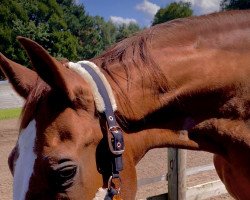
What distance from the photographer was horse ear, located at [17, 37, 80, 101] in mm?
1312

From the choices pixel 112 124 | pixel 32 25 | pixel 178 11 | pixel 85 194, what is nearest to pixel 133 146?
pixel 112 124

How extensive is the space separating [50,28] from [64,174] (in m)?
29.6

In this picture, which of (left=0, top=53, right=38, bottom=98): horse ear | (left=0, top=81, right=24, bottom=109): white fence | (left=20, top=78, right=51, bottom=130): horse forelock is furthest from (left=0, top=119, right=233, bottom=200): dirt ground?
(left=0, top=81, right=24, bottom=109): white fence

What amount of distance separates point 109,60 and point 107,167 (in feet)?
1.51

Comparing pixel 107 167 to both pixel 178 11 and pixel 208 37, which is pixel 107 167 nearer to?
pixel 208 37

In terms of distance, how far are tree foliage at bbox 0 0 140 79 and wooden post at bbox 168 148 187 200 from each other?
70.8 feet

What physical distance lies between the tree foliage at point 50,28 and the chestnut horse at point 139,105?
23716mm

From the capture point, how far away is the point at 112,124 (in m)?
1.50

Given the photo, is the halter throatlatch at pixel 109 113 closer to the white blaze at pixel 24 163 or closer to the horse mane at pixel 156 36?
the horse mane at pixel 156 36

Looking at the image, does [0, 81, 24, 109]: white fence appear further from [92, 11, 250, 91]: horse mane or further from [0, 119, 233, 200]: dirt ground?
[92, 11, 250, 91]: horse mane

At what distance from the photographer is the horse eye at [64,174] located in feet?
4.49

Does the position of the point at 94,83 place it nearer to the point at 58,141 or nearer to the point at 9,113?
the point at 58,141

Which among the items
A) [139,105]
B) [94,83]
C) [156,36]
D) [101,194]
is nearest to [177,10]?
[156,36]

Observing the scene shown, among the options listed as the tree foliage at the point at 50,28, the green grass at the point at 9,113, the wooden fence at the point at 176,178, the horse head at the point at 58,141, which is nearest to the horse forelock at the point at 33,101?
the horse head at the point at 58,141
